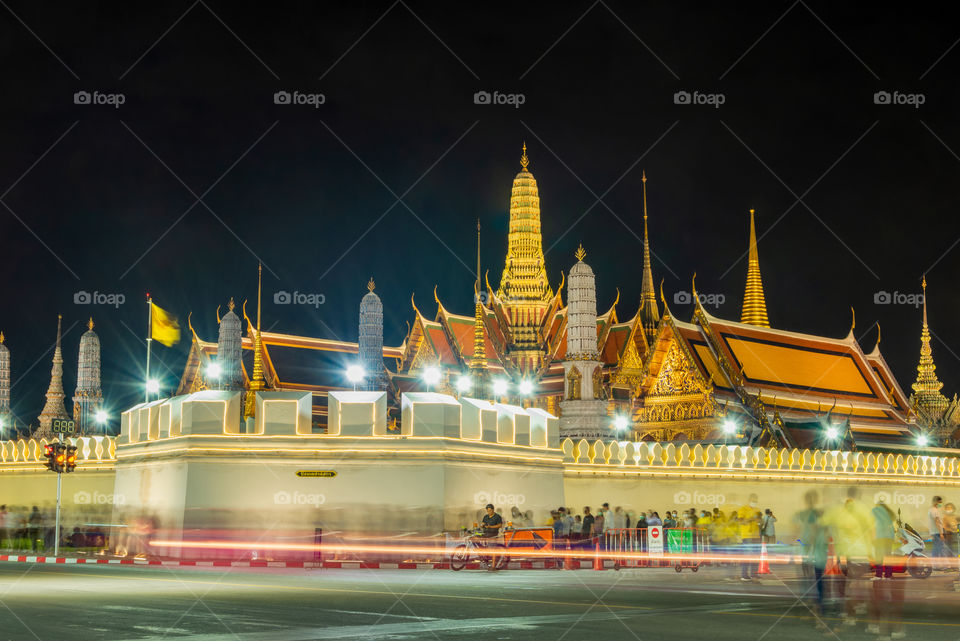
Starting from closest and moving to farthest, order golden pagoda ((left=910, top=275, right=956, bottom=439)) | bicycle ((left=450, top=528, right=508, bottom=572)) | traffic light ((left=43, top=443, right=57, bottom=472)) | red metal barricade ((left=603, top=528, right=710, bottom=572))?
bicycle ((left=450, top=528, right=508, bottom=572)) → red metal barricade ((left=603, top=528, right=710, bottom=572)) → traffic light ((left=43, top=443, right=57, bottom=472)) → golden pagoda ((left=910, top=275, right=956, bottom=439))

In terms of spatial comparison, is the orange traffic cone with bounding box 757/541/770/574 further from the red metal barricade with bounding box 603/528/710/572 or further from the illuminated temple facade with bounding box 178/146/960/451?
the illuminated temple facade with bounding box 178/146/960/451

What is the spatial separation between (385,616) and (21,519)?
29279 mm

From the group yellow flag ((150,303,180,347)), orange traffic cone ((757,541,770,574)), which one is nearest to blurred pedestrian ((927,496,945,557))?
orange traffic cone ((757,541,770,574))

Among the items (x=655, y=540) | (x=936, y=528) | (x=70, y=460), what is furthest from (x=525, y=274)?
(x=936, y=528)

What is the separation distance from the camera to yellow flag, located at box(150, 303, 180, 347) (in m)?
54.5

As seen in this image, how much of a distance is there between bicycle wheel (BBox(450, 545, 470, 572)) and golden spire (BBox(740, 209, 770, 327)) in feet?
207

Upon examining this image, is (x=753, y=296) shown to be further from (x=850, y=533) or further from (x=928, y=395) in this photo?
(x=850, y=533)

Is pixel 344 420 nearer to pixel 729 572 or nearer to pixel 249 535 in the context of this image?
pixel 249 535

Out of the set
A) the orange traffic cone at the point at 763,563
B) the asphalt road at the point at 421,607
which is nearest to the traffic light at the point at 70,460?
the asphalt road at the point at 421,607

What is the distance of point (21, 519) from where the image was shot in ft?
139

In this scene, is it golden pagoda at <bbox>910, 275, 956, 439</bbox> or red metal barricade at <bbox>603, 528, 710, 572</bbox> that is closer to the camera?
red metal barricade at <bbox>603, 528, 710, 572</bbox>

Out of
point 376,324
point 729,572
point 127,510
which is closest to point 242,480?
point 127,510

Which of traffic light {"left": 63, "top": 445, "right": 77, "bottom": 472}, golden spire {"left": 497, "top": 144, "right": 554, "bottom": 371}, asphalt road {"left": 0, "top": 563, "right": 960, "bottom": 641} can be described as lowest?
asphalt road {"left": 0, "top": 563, "right": 960, "bottom": 641}

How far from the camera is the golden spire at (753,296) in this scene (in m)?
88.9
